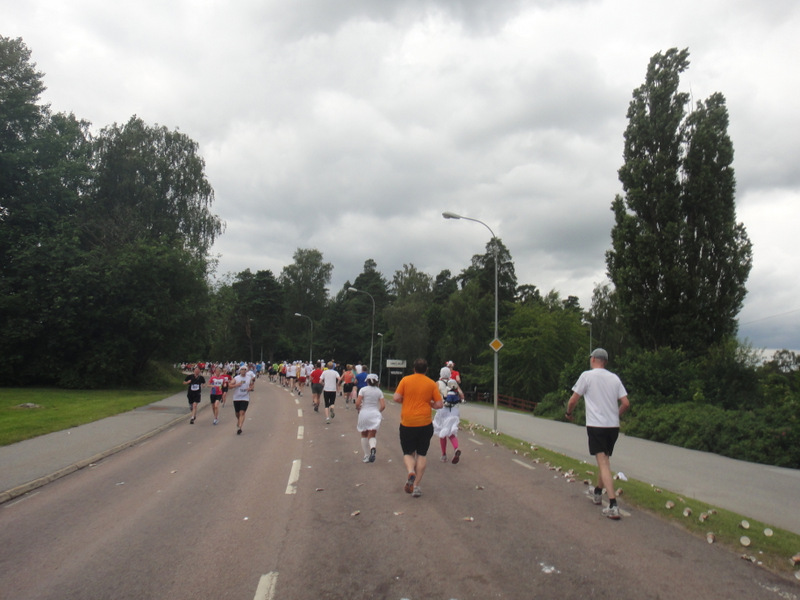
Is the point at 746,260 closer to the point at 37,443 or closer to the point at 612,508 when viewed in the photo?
the point at 612,508

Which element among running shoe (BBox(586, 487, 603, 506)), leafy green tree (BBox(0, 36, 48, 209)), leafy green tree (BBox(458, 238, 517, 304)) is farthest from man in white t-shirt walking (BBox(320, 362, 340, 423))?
leafy green tree (BBox(458, 238, 517, 304))

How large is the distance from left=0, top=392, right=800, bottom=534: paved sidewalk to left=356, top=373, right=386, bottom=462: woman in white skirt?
4585mm

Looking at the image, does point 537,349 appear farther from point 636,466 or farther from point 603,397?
point 603,397

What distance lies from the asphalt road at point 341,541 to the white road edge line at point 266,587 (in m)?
0.02

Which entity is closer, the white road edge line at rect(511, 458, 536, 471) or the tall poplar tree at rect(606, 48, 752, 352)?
the white road edge line at rect(511, 458, 536, 471)

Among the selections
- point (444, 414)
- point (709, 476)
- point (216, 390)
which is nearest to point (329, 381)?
point (216, 390)

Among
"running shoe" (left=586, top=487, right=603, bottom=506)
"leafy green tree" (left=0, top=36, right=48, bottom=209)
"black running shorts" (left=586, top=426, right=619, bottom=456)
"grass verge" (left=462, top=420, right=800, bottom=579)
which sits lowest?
"grass verge" (left=462, top=420, right=800, bottom=579)

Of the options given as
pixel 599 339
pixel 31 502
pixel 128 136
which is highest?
pixel 128 136

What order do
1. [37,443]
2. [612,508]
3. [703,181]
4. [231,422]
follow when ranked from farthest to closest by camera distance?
[703,181]
[231,422]
[37,443]
[612,508]

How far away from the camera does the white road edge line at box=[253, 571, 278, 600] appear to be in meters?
4.14

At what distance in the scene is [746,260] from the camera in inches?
815

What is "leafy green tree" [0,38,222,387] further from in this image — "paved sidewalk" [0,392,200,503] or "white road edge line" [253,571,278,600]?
"white road edge line" [253,571,278,600]

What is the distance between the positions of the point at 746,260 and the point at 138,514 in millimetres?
21905

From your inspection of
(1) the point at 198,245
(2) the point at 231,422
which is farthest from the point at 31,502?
(1) the point at 198,245
